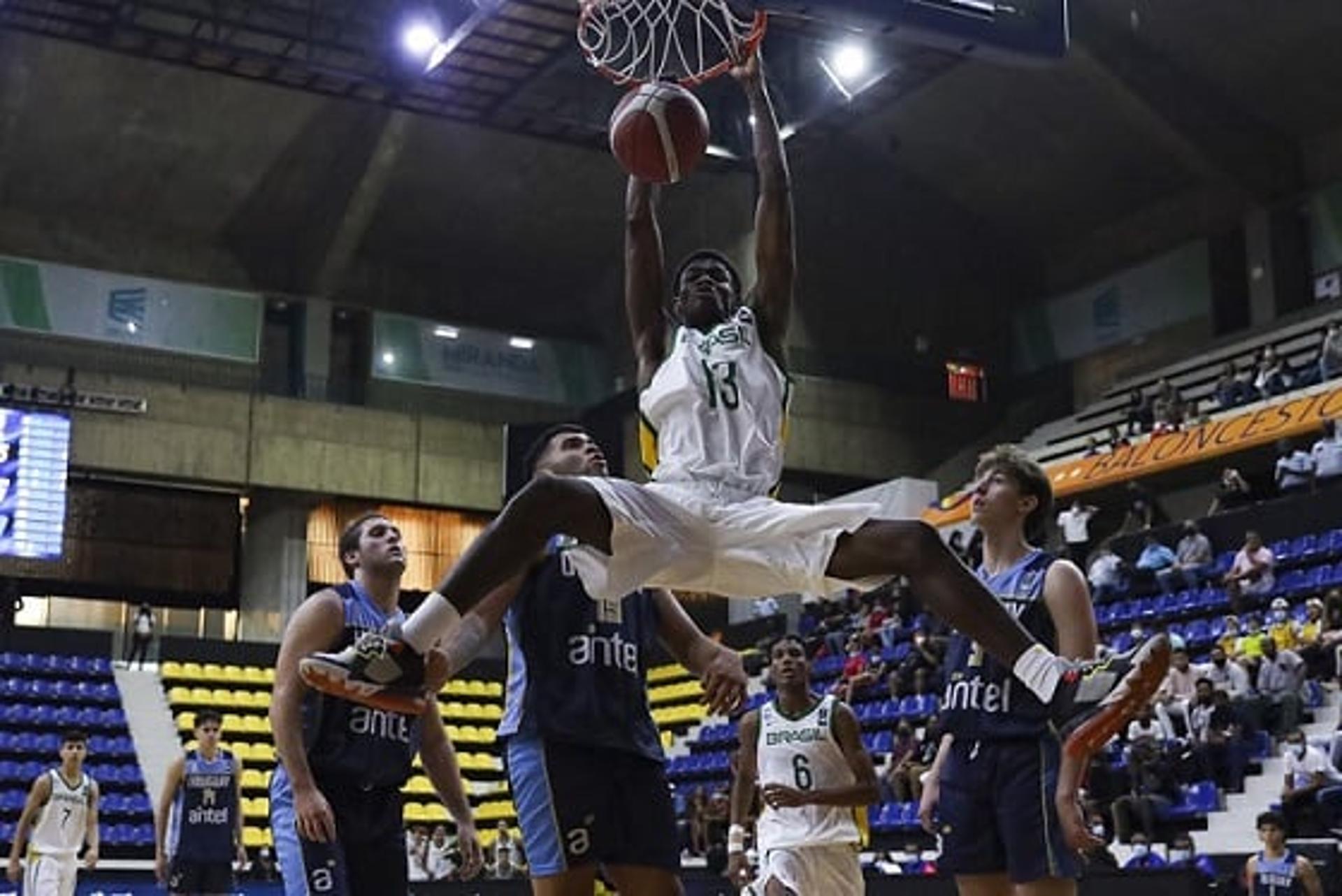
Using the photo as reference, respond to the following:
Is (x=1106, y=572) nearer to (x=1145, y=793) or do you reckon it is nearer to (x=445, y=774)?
(x=1145, y=793)

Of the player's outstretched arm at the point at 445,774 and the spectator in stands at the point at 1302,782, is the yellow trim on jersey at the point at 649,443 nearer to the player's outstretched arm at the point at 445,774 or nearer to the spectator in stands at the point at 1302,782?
the player's outstretched arm at the point at 445,774

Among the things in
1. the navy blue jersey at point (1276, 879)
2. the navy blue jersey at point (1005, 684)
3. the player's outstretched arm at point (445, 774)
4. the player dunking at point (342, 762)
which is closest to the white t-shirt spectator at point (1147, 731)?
the navy blue jersey at point (1276, 879)

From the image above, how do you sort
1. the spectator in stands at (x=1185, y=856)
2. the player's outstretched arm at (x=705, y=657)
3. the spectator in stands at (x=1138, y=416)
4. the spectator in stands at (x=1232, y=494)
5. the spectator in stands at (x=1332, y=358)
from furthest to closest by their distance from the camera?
the spectator in stands at (x=1138, y=416)
the spectator in stands at (x=1332, y=358)
the spectator in stands at (x=1232, y=494)
the spectator in stands at (x=1185, y=856)
the player's outstretched arm at (x=705, y=657)

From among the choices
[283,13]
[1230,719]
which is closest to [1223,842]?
[1230,719]

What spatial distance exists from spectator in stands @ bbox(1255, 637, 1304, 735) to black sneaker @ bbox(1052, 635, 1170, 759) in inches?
439

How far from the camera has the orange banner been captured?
22.7 m

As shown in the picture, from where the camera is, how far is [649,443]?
18.6 ft

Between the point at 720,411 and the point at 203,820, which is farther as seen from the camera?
the point at 203,820

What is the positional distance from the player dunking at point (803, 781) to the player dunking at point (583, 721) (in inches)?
95.2

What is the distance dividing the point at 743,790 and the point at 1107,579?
12.6 metres

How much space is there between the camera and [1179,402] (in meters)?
26.1

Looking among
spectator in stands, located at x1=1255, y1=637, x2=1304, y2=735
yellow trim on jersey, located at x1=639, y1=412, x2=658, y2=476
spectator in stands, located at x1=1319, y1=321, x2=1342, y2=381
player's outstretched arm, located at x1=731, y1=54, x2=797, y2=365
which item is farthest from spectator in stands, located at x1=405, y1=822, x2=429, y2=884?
player's outstretched arm, located at x1=731, y1=54, x2=797, y2=365

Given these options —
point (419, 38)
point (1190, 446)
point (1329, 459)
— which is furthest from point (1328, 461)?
point (419, 38)

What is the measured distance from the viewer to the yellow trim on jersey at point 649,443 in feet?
18.2
